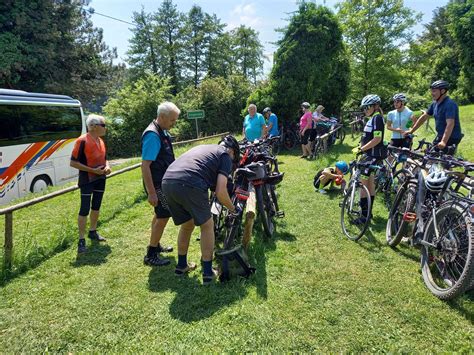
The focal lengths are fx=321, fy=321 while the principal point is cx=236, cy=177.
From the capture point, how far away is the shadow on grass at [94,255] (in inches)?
165

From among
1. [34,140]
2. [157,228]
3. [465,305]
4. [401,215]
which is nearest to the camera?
[465,305]

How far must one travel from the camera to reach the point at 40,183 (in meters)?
8.77

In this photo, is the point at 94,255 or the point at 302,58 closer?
the point at 94,255

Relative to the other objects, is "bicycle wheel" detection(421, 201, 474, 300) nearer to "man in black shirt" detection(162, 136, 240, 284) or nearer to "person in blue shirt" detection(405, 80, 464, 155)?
"person in blue shirt" detection(405, 80, 464, 155)

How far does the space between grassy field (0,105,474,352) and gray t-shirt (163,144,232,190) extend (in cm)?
117

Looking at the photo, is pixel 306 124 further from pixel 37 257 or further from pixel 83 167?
pixel 37 257

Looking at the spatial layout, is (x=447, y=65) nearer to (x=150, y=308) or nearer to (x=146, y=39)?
(x=146, y=39)

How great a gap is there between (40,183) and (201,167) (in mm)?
7460

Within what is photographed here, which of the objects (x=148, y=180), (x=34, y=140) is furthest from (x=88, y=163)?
(x=34, y=140)

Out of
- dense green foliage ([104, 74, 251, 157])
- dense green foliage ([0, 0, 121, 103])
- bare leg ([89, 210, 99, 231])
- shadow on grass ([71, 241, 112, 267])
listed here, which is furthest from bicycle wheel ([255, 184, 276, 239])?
dense green foliage ([0, 0, 121, 103])

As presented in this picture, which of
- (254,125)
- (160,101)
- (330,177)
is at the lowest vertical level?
(330,177)

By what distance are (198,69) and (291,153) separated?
30351 mm

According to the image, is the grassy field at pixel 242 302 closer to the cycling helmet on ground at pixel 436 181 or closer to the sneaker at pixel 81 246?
the sneaker at pixel 81 246

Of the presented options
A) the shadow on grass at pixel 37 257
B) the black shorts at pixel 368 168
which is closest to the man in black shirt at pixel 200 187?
the shadow on grass at pixel 37 257
